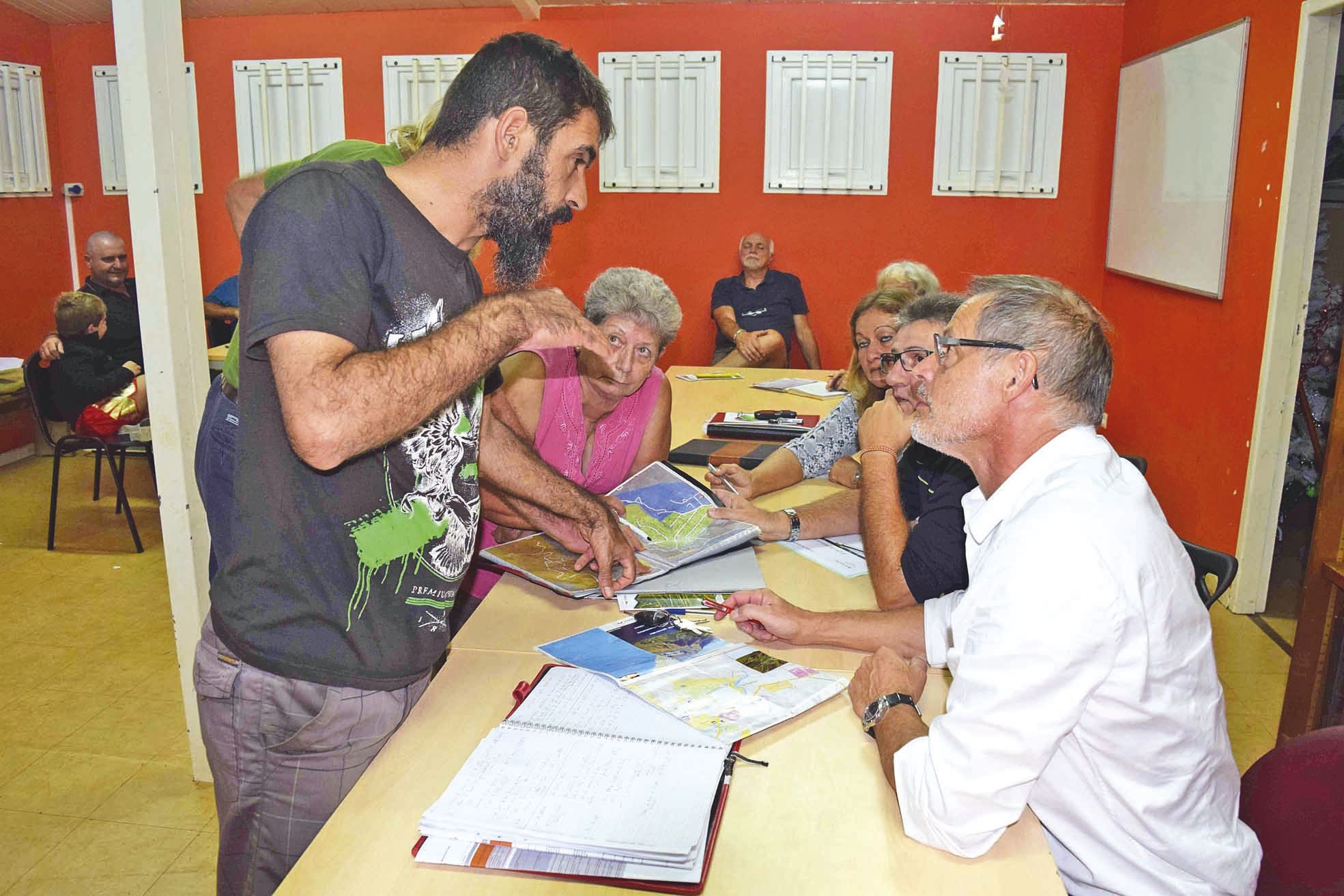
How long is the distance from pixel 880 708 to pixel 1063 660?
0.37m

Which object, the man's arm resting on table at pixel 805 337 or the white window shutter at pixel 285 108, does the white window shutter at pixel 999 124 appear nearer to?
the man's arm resting on table at pixel 805 337

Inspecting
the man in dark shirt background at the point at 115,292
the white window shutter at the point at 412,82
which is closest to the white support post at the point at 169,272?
the man in dark shirt background at the point at 115,292

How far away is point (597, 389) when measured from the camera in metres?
2.74

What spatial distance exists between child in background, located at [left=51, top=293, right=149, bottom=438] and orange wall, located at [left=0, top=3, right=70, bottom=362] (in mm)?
1757

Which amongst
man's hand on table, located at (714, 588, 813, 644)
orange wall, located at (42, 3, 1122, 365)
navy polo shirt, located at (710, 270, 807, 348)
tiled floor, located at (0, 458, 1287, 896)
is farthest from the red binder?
orange wall, located at (42, 3, 1122, 365)

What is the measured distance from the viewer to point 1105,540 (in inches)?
49.2

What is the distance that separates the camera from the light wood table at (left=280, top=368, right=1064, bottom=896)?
1184mm

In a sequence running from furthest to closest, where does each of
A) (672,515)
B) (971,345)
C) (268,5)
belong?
(268,5)
(672,515)
(971,345)

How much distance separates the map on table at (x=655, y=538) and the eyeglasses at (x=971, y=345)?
752mm

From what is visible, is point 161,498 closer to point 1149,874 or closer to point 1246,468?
point 1149,874

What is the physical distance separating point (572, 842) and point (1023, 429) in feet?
2.79

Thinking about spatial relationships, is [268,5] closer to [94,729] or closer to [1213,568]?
[94,729]

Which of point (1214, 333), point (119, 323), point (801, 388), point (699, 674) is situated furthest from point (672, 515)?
point (119, 323)

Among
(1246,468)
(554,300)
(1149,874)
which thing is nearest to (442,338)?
(554,300)
